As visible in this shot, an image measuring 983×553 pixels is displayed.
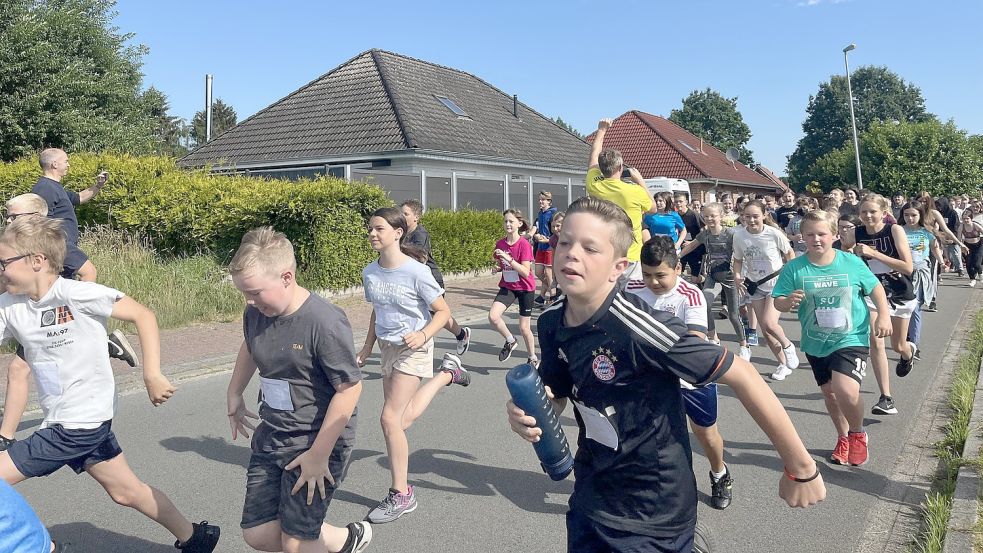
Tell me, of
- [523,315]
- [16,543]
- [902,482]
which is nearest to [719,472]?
[902,482]

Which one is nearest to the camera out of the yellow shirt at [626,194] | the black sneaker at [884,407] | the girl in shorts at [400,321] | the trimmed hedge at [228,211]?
the girl in shorts at [400,321]

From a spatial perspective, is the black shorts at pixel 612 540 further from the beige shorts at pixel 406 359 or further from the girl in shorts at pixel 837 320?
the girl in shorts at pixel 837 320

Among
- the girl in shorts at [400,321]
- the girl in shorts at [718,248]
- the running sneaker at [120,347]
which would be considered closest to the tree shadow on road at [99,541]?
the running sneaker at [120,347]

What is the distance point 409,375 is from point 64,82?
71.7 ft

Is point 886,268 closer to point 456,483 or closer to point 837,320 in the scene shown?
point 837,320

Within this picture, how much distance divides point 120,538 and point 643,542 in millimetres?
3111

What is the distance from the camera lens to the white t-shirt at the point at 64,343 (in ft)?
11.1

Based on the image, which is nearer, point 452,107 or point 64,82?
point 64,82

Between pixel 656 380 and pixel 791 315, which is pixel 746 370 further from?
pixel 791 315

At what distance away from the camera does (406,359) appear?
477 cm

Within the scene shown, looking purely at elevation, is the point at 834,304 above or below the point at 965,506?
above

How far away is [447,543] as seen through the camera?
13.5ft

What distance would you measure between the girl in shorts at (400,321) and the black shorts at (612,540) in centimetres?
217

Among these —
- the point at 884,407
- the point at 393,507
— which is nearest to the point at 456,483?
the point at 393,507
